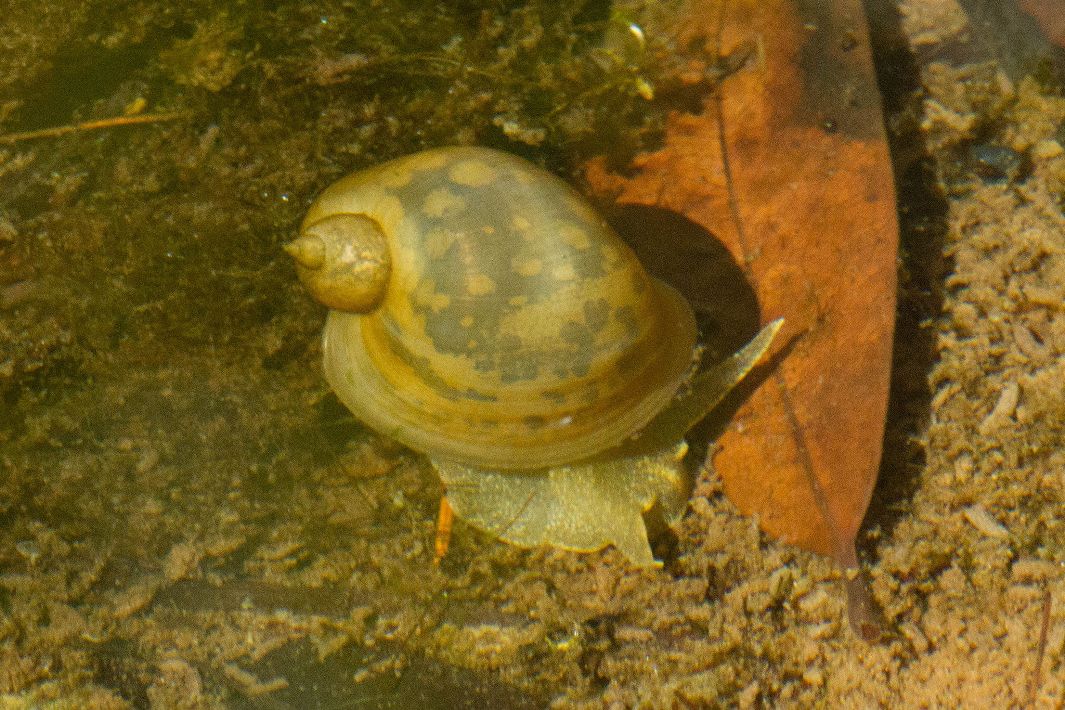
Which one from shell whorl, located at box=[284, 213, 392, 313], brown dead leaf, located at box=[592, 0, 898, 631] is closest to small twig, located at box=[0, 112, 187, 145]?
shell whorl, located at box=[284, 213, 392, 313]

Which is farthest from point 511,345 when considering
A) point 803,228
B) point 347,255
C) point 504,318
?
point 803,228

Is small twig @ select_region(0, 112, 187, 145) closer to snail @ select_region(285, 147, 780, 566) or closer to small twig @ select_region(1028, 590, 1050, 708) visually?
snail @ select_region(285, 147, 780, 566)

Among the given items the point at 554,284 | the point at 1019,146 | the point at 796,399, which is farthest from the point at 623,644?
the point at 1019,146

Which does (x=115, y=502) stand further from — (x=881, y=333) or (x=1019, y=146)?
(x=1019, y=146)

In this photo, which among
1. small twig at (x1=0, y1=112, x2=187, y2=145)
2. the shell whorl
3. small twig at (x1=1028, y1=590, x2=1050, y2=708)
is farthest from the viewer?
small twig at (x1=0, y1=112, x2=187, y2=145)

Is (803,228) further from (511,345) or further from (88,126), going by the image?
(88,126)

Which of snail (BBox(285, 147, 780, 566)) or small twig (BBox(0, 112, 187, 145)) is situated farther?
small twig (BBox(0, 112, 187, 145))
